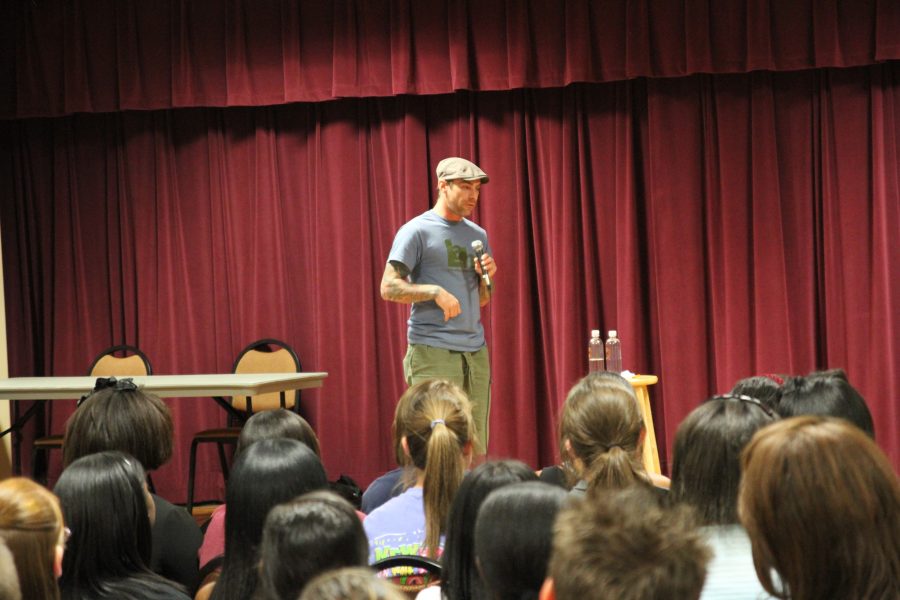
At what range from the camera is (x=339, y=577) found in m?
1.01

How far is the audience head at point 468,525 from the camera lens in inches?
65.7

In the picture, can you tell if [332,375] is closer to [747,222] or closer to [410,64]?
[410,64]

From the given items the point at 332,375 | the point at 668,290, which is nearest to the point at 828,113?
the point at 668,290

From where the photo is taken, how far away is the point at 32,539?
1.45 m

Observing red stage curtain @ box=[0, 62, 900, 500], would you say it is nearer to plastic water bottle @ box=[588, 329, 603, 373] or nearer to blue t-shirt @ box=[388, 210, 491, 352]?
plastic water bottle @ box=[588, 329, 603, 373]

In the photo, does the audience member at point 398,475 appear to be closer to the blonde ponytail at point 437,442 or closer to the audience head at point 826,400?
the blonde ponytail at point 437,442

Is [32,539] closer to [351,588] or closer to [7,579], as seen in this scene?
[7,579]

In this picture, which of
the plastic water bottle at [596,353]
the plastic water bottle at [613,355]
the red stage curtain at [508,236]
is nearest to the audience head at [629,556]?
the plastic water bottle at [596,353]

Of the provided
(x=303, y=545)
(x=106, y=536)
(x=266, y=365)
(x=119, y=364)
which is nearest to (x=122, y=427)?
(x=106, y=536)

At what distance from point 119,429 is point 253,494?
967mm

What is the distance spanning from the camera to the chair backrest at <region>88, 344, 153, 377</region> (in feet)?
18.5

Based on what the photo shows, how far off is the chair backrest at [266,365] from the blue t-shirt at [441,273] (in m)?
1.45

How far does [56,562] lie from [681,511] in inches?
37.1

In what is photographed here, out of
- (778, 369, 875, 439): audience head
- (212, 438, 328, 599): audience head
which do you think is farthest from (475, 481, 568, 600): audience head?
(778, 369, 875, 439): audience head
